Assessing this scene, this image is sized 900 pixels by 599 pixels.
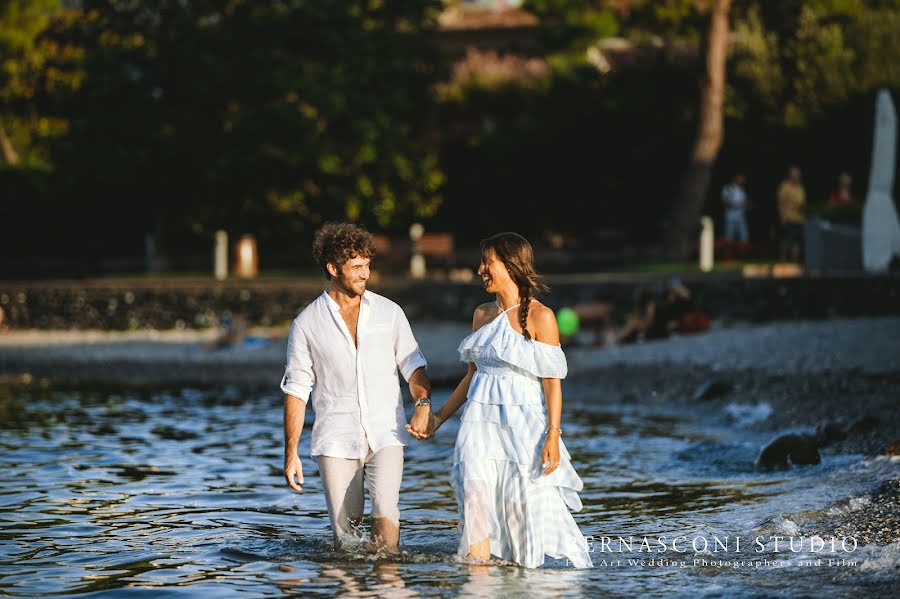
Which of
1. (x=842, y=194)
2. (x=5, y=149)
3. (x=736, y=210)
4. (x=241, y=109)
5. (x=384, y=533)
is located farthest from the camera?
(x=5, y=149)

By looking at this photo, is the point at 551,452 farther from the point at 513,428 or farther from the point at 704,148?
the point at 704,148

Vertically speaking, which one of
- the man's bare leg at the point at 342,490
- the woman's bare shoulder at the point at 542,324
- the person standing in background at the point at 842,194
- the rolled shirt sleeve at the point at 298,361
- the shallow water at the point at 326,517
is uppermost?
the person standing in background at the point at 842,194

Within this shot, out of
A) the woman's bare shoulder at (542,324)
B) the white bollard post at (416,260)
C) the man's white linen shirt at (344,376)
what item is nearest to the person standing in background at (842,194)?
the white bollard post at (416,260)

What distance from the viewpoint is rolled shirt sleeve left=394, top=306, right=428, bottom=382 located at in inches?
332

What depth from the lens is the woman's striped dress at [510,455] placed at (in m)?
8.14

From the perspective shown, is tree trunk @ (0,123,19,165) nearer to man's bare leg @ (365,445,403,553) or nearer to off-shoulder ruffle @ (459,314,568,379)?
man's bare leg @ (365,445,403,553)

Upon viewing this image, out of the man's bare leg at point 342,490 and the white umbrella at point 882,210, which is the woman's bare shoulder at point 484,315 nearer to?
the man's bare leg at point 342,490

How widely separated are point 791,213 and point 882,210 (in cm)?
638

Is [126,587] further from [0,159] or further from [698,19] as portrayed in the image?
[0,159]

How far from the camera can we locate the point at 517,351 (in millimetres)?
8117

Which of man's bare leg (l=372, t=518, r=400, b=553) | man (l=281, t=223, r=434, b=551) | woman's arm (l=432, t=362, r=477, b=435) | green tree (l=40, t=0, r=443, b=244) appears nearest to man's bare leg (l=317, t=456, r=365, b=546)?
man (l=281, t=223, r=434, b=551)

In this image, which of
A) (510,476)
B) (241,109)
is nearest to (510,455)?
(510,476)

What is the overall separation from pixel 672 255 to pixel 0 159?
27248mm

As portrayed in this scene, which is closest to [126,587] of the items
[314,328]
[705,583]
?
[314,328]
